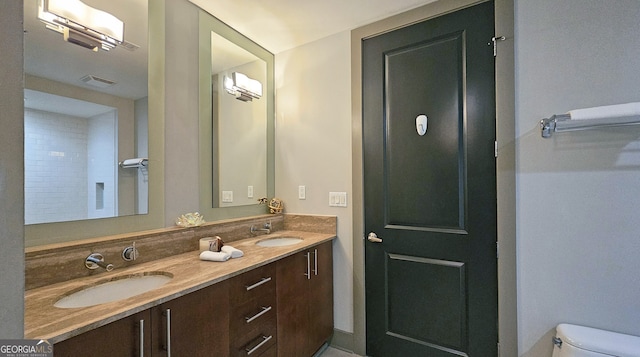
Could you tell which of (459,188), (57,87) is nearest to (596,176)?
(459,188)

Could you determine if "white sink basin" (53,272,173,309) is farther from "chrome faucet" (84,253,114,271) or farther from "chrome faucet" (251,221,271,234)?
"chrome faucet" (251,221,271,234)

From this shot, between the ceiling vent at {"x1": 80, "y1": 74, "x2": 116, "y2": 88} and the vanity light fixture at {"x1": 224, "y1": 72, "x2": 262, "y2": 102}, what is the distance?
2.58 feet

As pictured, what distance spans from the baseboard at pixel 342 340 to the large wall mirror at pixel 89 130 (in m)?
1.58

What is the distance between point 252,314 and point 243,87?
1695mm

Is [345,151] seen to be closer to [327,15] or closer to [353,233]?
[353,233]

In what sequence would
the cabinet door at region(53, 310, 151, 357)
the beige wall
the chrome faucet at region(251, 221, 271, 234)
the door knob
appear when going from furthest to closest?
1. the chrome faucet at region(251, 221, 271, 234)
2. the door knob
3. the cabinet door at region(53, 310, 151, 357)
4. the beige wall

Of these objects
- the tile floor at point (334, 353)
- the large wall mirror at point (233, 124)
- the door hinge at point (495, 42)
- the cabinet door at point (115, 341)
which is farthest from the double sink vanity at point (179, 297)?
the door hinge at point (495, 42)

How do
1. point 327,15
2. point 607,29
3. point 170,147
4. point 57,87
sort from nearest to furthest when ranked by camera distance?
point 57,87 < point 607,29 < point 170,147 < point 327,15

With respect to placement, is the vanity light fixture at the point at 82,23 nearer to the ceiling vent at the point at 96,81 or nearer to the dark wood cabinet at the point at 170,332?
the ceiling vent at the point at 96,81

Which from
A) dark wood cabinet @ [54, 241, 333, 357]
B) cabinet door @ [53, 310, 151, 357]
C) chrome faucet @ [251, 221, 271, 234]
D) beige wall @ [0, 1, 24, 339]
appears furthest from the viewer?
chrome faucet @ [251, 221, 271, 234]

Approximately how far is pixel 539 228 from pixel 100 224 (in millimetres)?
2339

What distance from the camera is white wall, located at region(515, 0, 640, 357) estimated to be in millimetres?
1294

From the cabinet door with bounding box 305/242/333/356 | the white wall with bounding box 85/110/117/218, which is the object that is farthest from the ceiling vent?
the cabinet door with bounding box 305/242/333/356

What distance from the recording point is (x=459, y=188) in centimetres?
170
